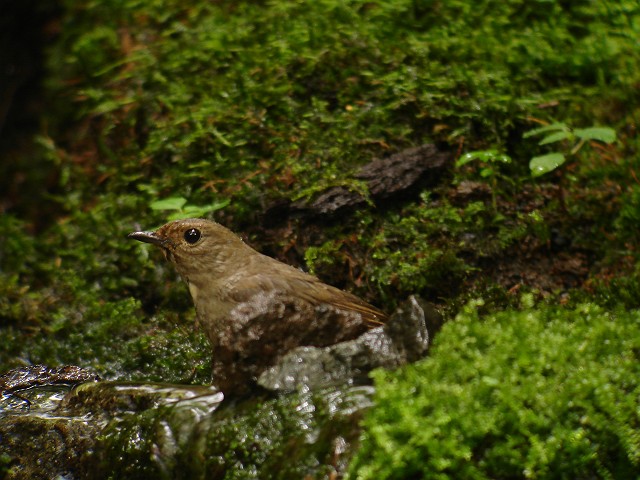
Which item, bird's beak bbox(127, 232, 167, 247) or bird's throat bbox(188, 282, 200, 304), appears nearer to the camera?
bird's throat bbox(188, 282, 200, 304)

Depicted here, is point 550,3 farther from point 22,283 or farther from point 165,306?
point 22,283

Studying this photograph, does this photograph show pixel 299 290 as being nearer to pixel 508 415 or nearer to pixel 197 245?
pixel 197 245

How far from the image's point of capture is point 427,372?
120 inches

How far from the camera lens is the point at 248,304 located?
3.65 m

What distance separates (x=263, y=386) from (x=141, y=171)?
127 inches

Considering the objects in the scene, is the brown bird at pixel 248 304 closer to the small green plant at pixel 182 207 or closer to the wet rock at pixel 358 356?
the wet rock at pixel 358 356

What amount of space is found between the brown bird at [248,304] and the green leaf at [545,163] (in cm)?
158

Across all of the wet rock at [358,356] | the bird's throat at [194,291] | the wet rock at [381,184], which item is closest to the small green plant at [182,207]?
the wet rock at [381,184]

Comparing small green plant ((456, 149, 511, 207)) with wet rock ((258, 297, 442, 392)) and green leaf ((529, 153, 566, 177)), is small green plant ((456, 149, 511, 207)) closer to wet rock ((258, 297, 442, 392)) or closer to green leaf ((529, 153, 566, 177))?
green leaf ((529, 153, 566, 177))

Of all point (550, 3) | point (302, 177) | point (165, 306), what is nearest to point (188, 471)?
point (165, 306)

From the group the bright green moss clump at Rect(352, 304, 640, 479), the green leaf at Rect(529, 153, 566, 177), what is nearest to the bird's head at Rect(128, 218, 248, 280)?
the bright green moss clump at Rect(352, 304, 640, 479)

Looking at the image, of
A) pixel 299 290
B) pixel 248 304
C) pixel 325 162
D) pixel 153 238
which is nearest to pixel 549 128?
pixel 325 162

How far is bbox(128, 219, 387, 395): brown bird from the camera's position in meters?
3.52

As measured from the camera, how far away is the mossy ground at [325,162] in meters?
4.91
